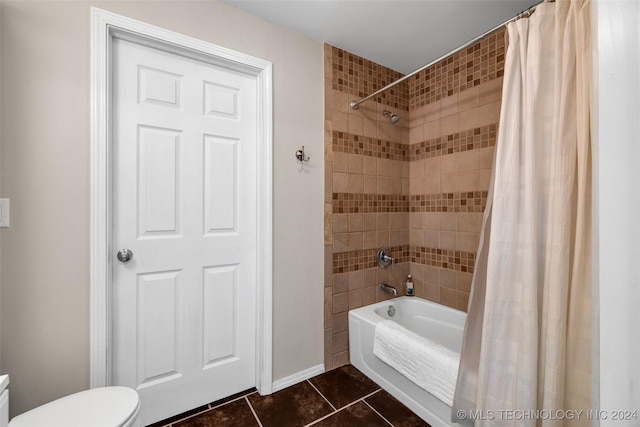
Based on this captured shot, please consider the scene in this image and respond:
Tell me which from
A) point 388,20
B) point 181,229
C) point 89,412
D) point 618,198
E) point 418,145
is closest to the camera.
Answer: point 618,198

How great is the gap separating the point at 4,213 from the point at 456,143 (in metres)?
2.55

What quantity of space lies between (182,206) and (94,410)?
92cm

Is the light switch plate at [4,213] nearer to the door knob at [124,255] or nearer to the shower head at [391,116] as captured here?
the door knob at [124,255]

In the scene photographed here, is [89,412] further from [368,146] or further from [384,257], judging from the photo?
[368,146]

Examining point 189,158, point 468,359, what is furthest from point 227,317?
point 468,359

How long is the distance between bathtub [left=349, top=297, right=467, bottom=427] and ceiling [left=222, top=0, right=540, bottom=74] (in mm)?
1920

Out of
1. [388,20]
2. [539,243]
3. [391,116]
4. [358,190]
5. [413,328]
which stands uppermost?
[388,20]

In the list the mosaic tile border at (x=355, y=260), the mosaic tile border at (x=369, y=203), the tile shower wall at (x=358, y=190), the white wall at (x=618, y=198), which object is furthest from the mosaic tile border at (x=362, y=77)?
the white wall at (x=618, y=198)

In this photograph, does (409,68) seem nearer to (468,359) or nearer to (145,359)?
(468,359)

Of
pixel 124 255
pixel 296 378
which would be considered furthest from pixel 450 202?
pixel 124 255

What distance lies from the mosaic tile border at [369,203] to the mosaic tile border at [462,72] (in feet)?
2.77

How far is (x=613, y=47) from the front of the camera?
27 centimetres

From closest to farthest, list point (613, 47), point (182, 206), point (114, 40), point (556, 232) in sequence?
point (613, 47) < point (556, 232) < point (114, 40) < point (182, 206)

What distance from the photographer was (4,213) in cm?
107
